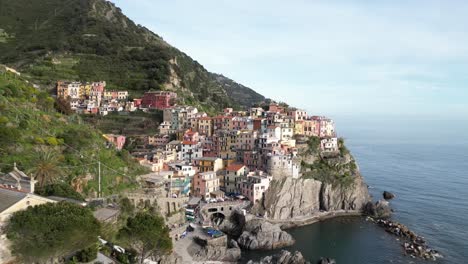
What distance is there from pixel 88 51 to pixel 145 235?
7739cm

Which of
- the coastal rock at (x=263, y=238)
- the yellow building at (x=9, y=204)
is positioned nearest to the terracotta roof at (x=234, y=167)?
the coastal rock at (x=263, y=238)

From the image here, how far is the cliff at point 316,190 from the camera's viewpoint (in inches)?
2234

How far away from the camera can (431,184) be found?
81000mm

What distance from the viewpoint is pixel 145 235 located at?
26781 millimetres

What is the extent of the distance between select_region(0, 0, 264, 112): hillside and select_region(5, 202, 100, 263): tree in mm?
61976

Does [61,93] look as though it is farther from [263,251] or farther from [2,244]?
[2,244]

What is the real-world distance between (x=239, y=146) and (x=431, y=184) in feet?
136

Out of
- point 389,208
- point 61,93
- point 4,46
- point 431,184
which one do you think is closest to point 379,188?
point 431,184

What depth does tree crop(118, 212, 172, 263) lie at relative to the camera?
87.9ft

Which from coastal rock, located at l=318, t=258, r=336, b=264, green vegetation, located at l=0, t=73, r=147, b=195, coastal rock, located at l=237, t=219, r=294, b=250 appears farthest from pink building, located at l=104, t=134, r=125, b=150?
coastal rock, located at l=318, t=258, r=336, b=264

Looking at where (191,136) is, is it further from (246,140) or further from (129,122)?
(129,122)

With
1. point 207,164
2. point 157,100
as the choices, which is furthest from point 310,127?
point 157,100

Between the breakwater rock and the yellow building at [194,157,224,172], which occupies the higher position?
the yellow building at [194,157,224,172]

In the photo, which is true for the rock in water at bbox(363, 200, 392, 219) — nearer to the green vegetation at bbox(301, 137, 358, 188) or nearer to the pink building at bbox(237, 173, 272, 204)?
the green vegetation at bbox(301, 137, 358, 188)
